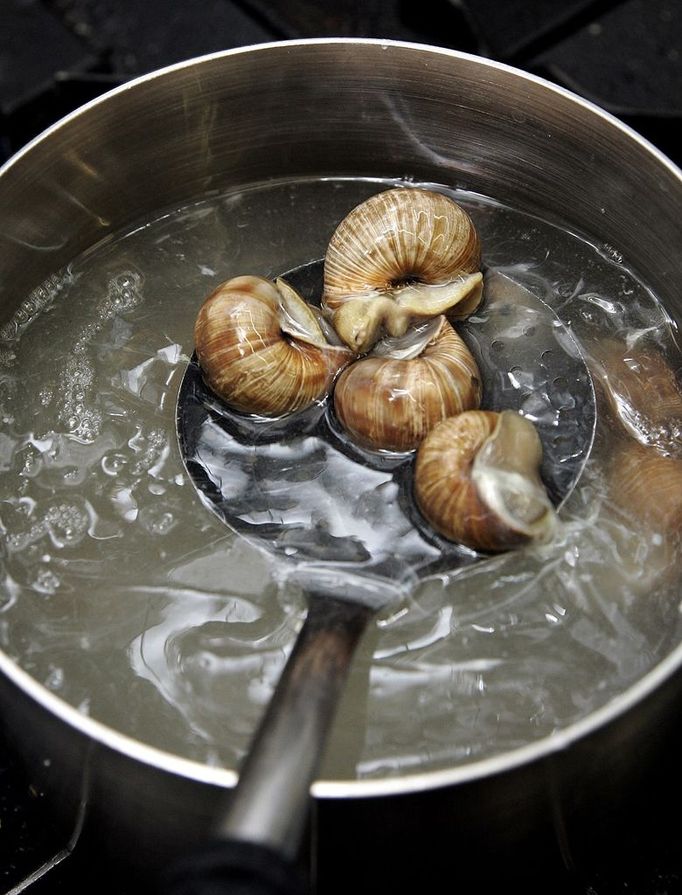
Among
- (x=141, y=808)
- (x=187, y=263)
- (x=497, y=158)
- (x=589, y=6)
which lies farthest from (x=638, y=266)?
(x=141, y=808)

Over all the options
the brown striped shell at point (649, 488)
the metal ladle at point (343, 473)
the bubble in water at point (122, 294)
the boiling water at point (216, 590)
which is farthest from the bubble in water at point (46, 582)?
the brown striped shell at point (649, 488)

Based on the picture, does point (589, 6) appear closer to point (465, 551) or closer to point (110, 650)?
point (465, 551)

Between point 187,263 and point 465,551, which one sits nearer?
point 465,551

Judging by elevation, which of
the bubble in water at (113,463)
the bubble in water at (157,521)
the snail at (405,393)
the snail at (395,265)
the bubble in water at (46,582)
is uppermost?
the snail at (395,265)

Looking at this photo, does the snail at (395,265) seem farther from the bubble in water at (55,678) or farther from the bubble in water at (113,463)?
the bubble in water at (55,678)

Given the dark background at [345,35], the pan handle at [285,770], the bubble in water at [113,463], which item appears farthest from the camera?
the dark background at [345,35]

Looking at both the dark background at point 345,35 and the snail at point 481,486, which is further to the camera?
the dark background at point 345,35

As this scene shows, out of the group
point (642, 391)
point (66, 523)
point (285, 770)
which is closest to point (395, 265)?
point (642, 391)
